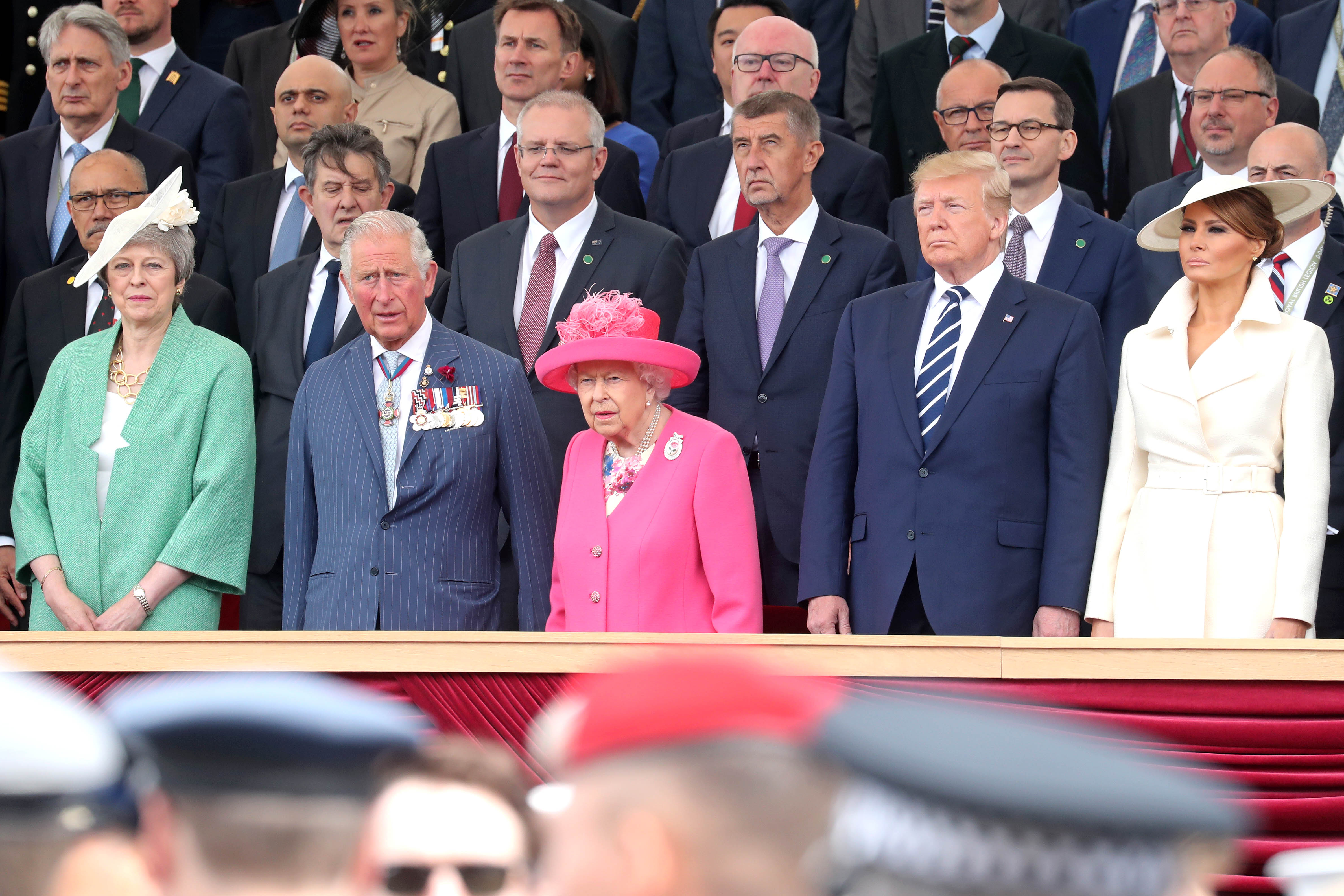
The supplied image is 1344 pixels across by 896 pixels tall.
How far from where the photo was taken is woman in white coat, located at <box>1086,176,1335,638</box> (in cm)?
361

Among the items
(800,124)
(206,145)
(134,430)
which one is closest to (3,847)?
(134,430)

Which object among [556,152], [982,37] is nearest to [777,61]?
[982,37]

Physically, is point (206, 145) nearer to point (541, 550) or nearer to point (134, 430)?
point (134, 430)

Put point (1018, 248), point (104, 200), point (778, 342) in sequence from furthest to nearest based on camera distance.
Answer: point (104, 200) → point (1018, 248) → point (778, 342)

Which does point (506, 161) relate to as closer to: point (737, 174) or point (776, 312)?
point (737, 174)

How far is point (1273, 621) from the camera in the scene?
11.8 ft

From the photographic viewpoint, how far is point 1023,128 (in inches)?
194

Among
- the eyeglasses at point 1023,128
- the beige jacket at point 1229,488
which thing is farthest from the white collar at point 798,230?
the beige jacket at point 1229,488

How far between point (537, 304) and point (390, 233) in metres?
0.67

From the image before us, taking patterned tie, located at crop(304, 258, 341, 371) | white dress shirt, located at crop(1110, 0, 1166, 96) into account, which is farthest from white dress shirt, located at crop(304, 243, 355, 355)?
white dress shirt, located at crop(1110, 0, 1166, 96)

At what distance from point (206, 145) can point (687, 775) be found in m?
5.95

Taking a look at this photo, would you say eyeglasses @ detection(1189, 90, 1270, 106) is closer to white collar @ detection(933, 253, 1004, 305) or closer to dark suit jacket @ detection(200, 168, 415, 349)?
white collar @ detection(933, 253, 1004, 305)

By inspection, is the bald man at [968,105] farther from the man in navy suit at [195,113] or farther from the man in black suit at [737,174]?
the man in navy suit at [195,113]

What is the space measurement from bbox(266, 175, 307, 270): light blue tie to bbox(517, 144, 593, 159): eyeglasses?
1069 mm
